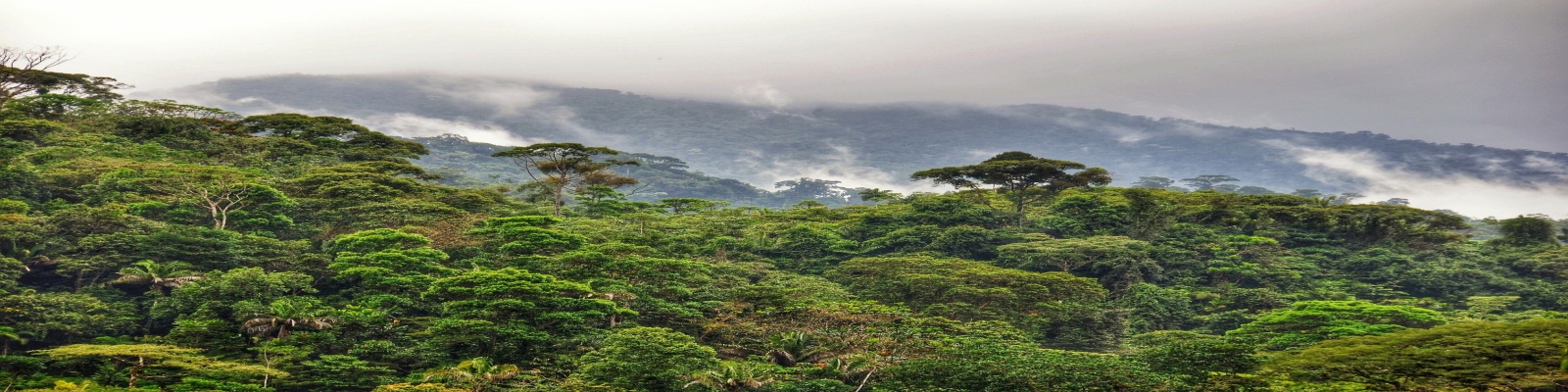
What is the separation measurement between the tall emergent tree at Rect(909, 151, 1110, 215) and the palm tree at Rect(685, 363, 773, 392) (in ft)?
97.0

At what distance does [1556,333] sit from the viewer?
1747 cm

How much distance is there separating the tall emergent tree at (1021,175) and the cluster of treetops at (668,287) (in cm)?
434

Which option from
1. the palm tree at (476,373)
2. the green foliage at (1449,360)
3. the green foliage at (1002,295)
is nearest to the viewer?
the green foliage at (1449,360)

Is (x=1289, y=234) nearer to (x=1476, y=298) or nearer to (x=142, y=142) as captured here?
(x=1476, y=298)

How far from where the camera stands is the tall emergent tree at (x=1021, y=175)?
1993 inches

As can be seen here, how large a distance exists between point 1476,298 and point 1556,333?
66.4ft

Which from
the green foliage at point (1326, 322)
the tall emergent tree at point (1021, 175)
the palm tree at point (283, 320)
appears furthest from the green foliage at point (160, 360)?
the tall emergent tree at point (1021, 175)

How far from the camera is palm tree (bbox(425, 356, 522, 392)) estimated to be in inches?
777

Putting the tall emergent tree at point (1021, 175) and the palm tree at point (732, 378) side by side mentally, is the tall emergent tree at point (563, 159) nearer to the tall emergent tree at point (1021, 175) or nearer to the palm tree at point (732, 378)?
the tall emergent tree at point (1021, 175)

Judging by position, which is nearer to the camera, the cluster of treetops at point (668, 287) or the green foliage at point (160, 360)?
the green foliage at point (160, 360)

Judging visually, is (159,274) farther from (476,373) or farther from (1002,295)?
(1002,295)

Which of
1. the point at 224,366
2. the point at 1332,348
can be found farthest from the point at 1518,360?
the point at 224,366

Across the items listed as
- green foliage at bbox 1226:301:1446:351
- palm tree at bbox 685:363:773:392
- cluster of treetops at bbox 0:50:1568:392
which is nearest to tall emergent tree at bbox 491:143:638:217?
cluster of treetops at bbox 0:50:1568:392

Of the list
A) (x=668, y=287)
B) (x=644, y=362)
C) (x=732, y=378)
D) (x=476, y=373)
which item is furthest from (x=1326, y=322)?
(x=476, y=373)
